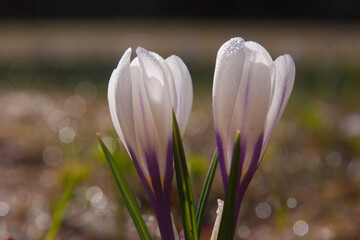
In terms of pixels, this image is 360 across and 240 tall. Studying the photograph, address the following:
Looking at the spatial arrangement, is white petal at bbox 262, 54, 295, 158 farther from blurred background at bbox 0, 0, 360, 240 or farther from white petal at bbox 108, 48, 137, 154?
blurred background at bbox 0, 0, 360, 240

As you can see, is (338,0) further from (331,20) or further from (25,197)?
(25,197)

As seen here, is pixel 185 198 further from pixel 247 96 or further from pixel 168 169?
pixel 247 96

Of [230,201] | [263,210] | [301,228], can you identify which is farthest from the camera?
[263,210]

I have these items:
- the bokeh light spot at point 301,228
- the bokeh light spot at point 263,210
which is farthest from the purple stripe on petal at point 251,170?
the bokeh light spot at point 263,210

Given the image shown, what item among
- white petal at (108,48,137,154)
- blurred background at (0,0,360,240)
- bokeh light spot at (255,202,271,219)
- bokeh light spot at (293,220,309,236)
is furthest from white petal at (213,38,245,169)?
bokeh light spot at (255,202,271,219)

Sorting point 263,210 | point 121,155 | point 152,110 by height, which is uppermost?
point 152,110

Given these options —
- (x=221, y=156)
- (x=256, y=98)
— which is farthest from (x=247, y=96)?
(x=221, y=156)

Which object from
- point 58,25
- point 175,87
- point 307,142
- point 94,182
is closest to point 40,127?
point 94,182
